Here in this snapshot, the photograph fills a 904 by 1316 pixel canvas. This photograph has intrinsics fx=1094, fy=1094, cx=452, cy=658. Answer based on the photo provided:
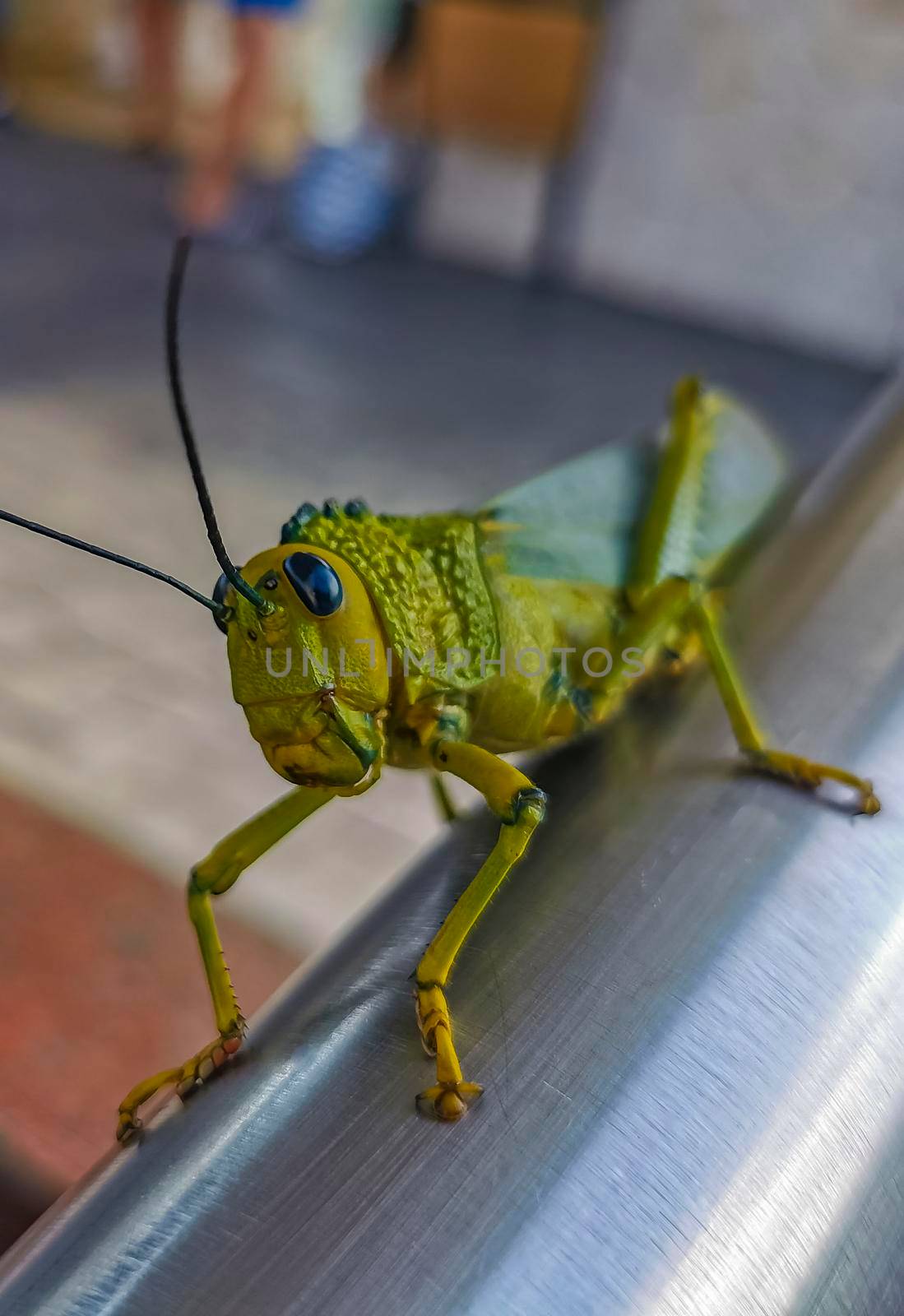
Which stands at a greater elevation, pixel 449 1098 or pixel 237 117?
pixel 449 1098

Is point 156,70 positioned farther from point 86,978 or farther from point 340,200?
point 86,978

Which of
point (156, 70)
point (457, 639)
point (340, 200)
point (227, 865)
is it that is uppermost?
point (457, 639)

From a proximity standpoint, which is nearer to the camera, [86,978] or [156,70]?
[86,978]

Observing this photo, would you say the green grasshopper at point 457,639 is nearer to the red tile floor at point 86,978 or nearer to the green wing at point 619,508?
the green wing at point 619,508

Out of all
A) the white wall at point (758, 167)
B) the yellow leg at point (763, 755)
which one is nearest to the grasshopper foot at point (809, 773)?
the yellow leg at point (763, 755)

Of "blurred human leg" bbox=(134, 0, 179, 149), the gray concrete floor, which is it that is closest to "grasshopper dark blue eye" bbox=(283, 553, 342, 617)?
the gray concrete floor

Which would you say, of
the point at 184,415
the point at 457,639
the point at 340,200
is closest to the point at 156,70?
the point at 340,200

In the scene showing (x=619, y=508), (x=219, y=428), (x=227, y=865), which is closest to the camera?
(x=227, y=865)
